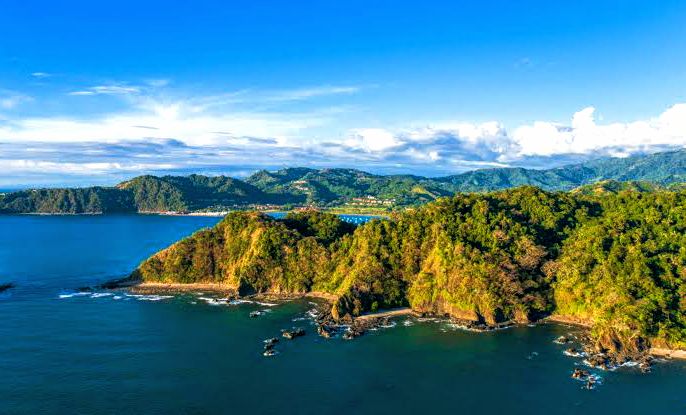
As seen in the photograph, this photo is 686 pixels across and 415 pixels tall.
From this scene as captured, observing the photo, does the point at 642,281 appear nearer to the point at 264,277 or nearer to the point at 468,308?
the point at 468,308

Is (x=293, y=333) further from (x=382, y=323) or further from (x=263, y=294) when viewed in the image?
(x=263, y=294)

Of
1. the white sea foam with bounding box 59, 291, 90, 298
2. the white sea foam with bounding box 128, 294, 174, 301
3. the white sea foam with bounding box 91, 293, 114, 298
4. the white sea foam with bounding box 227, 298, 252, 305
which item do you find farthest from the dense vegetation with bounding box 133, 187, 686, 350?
the white sea foam with bounding box 59, 291, 90, 298

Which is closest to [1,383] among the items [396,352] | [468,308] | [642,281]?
[396,352]

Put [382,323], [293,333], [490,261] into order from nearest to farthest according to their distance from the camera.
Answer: [293,333], [382,323], [490,261]

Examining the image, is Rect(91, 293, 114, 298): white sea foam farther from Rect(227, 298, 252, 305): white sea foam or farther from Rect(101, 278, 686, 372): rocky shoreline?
Rect(227, 298, 252, 305): white sea foam

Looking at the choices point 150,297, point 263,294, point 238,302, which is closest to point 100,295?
point 150,297

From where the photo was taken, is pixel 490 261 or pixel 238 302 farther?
pixel 238 302
